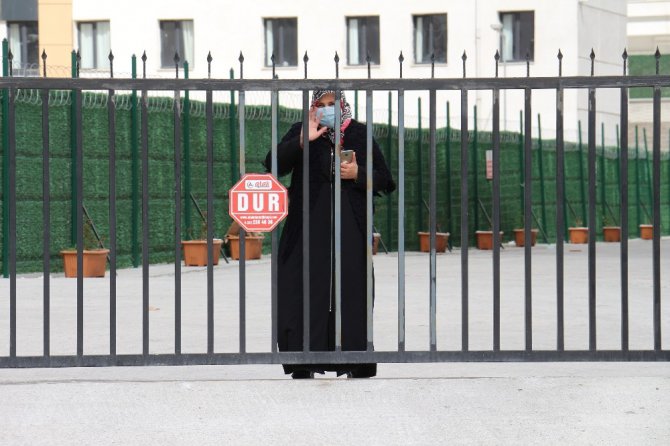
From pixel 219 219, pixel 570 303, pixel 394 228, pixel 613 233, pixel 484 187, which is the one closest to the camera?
pixel 570 303

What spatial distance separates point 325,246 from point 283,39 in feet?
127

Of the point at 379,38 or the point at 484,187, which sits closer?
the point at 484,187

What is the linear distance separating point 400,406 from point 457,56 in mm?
37711

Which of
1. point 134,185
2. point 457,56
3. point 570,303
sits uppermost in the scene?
point 457,56

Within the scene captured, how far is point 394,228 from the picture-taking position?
27609 mm

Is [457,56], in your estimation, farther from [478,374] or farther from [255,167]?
[478,374]

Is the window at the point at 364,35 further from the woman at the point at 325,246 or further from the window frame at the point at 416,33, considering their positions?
the woman at the point at 325,246

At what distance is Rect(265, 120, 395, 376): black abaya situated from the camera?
28.7 feet

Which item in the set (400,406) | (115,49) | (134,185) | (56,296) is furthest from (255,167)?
(115,49)

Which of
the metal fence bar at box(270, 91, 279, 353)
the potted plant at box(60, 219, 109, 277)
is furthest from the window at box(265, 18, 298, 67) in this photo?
the metal fence bar at box(270, 91, 279, 353)

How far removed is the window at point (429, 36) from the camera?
45688 millimetres

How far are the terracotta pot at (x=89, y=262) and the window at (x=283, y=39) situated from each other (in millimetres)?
28201

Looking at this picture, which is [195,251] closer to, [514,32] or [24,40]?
[514,32]

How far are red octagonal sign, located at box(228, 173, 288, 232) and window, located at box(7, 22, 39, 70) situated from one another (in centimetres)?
4034
